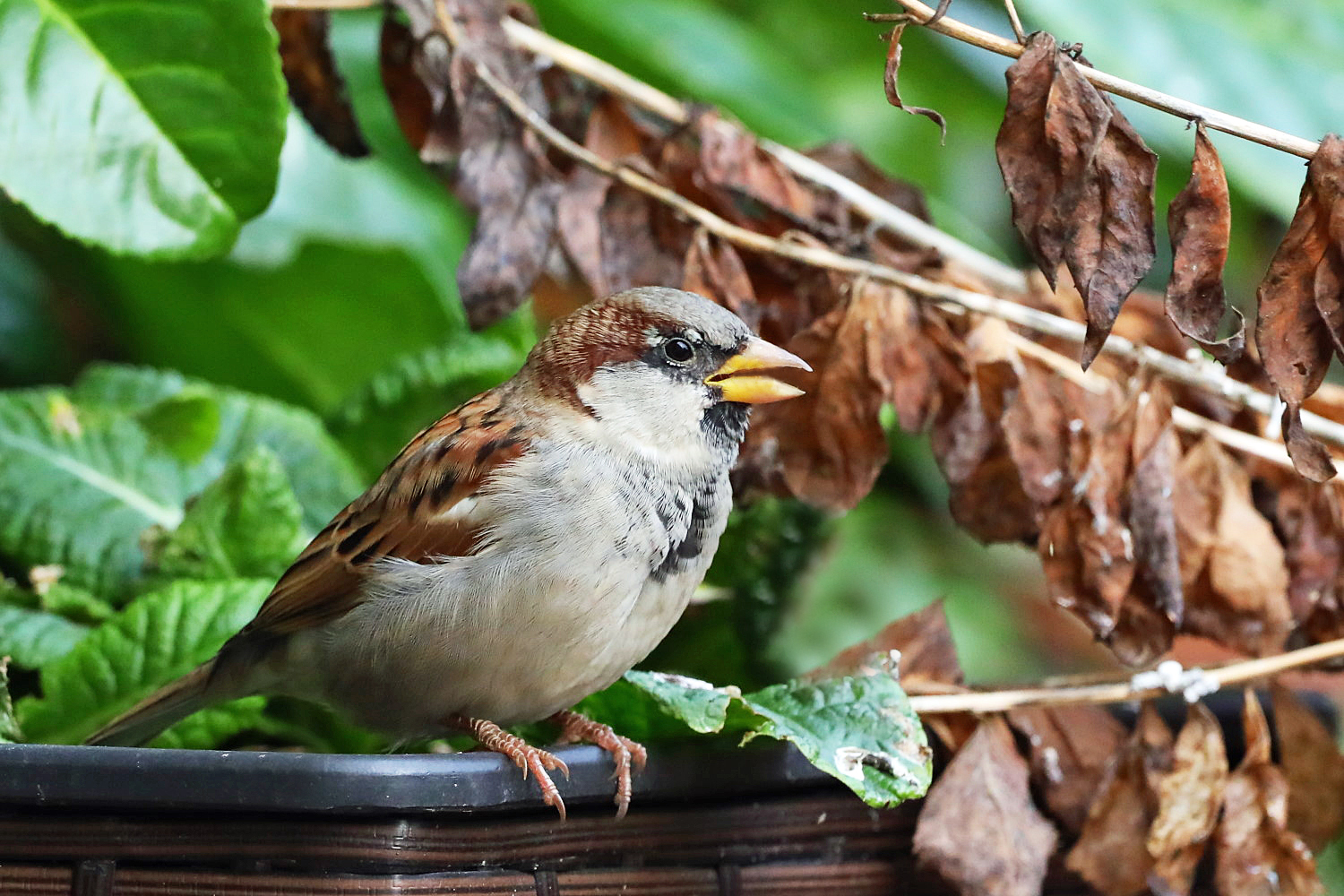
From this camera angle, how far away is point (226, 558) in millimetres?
1680

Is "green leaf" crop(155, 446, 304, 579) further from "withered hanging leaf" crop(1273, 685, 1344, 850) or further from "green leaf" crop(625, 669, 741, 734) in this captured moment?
"withered hanging leaf" crop(1273, 685, 1344, 850)

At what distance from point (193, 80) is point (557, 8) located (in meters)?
1.06

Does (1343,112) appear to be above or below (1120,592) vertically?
above

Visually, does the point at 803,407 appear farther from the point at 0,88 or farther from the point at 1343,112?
the point at 1343,112

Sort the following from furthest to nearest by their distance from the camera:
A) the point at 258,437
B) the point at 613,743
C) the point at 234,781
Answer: the point at 258,437
the point at 613,743
the point at 234,781

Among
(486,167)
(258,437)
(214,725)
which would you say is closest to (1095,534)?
(486,167)

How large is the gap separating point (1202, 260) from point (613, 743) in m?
0.64

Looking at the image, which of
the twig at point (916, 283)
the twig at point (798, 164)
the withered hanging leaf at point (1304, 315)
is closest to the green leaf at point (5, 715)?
the twig at point (916, 283)

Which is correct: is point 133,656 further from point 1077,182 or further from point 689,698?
point 1077,182

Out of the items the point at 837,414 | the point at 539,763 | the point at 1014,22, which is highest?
the point at 1014,22

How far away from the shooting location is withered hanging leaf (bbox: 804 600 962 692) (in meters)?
1.50

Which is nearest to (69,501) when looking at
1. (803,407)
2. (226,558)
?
(226,558)

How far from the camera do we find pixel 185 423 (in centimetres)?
185

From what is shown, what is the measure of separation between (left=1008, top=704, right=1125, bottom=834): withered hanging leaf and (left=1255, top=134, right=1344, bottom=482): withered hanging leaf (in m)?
0.48
